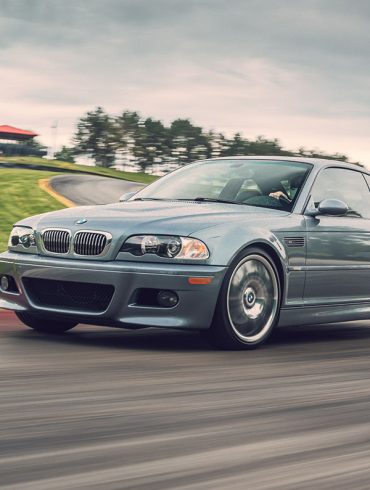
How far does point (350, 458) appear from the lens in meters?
3.83

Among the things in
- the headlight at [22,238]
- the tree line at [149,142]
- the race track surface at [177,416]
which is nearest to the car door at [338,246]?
the race track surface at [177,416]

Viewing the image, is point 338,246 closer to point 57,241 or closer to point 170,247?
point 170,247

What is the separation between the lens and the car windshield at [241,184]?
25.5 ft

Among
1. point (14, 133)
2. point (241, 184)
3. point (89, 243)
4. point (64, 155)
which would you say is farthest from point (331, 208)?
point (64, 155)

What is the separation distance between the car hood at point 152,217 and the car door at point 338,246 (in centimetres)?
42

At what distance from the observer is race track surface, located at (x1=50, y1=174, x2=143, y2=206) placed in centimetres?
3534

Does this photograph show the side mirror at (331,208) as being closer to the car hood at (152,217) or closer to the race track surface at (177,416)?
the car hood at (152,217)

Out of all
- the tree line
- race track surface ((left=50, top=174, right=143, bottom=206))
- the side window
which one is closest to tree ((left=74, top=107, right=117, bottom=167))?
the tree line

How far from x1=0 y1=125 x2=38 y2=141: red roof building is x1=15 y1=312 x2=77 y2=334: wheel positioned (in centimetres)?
15382

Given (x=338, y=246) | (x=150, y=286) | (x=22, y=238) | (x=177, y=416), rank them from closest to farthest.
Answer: (x=177, y=416)
(x=150, y=286)
(x=22, y=238)
(x=338, y=246)

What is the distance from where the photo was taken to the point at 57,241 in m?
6.98

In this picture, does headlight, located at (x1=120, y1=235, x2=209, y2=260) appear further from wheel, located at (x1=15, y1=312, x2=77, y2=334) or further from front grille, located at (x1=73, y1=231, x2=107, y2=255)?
wheel, located at (x1=15, y1=312, x2=77, y2=334)

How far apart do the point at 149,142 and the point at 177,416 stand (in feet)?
497

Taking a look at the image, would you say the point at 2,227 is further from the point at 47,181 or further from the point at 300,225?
the point at 47,181
